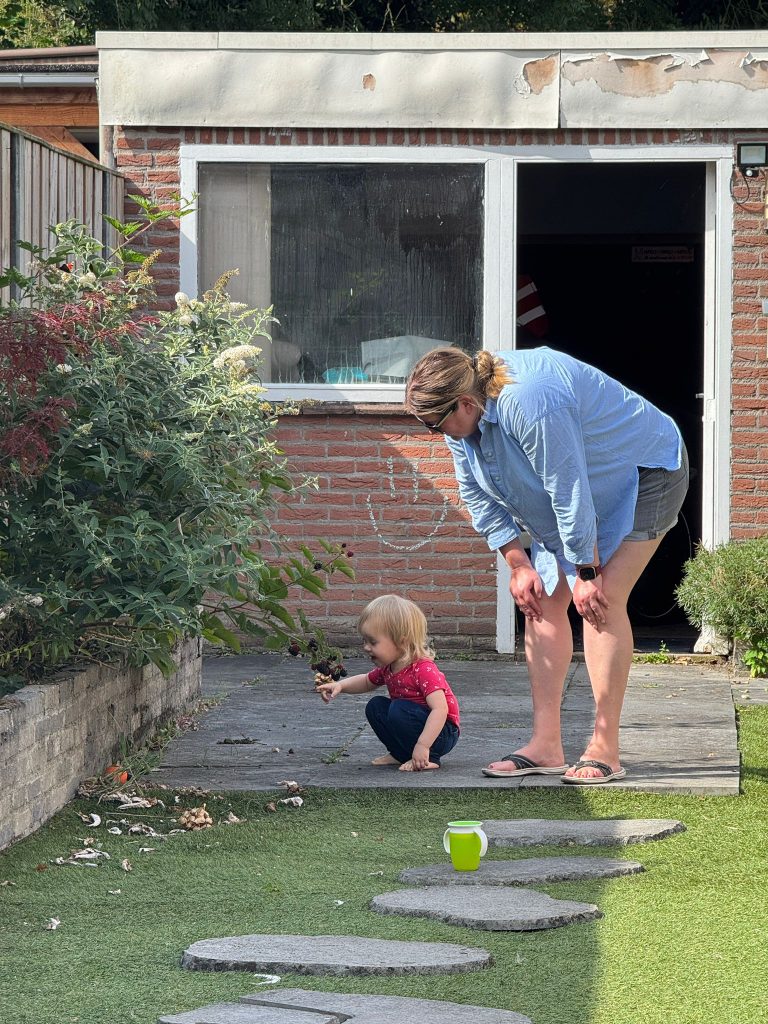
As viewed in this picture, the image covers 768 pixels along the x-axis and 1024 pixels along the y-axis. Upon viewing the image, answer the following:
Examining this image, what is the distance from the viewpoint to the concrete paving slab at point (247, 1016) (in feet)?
8.86

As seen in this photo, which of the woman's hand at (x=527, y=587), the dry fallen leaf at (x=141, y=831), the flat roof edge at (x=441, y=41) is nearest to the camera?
the dry fallen leaf at (x=141, y=831)

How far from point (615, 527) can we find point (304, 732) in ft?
5.68

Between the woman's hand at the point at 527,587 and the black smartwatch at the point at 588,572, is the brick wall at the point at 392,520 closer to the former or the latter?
the woman's hand at the point at 527,587

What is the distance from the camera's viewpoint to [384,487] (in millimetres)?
8172

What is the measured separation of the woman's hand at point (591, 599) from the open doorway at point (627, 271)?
20.6ft

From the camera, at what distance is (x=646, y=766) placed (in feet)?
17.4

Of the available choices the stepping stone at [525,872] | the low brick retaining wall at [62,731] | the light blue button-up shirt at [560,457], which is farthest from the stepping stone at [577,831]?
the low brick retaining wall at [62,731]

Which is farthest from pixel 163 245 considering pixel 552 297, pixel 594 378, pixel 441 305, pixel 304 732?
pixel 552 297

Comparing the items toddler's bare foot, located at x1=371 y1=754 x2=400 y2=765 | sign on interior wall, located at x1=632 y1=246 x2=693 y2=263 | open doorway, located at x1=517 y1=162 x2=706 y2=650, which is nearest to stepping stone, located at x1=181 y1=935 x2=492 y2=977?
toddler's bare foot, located at x1=371 y1=754 x2=400 y2=765

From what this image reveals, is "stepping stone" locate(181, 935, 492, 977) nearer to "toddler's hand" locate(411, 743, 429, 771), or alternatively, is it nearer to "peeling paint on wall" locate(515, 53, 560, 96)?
"toddler's hand" locate(411, 743, 429, 771)

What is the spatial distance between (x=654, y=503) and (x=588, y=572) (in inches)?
13.8

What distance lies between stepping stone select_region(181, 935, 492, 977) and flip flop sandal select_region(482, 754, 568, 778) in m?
1.86

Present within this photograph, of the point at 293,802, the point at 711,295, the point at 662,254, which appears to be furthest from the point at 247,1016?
the point at 662,254

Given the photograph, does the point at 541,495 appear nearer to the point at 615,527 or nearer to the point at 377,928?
the point at 615,527
